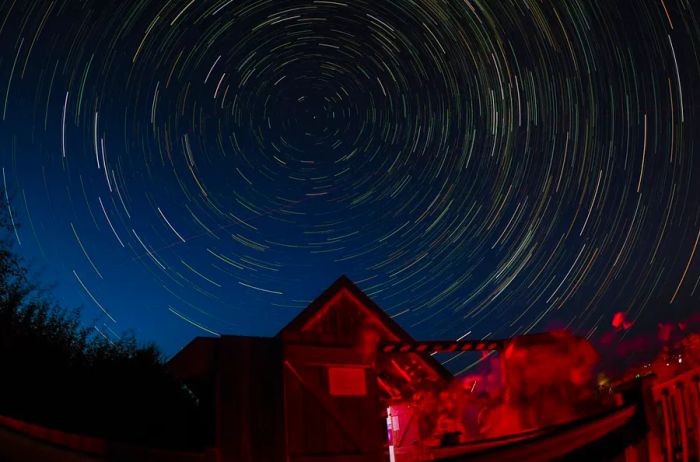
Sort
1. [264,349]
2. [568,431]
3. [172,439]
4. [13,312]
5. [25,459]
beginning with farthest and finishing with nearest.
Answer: [172,439]
[13,312]
[264,349]
[25,459]
[568,431]

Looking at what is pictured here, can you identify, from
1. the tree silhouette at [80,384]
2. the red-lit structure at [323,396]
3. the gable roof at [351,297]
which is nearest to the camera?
the red-lit structure at [323,396]

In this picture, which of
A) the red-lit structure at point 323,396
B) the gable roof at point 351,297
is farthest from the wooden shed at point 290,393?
the gable roof at point 351,297

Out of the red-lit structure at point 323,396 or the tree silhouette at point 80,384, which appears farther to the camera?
the tree silhouette at point 80,384

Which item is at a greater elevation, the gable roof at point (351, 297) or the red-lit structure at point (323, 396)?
the gable roof at point (351, 297)

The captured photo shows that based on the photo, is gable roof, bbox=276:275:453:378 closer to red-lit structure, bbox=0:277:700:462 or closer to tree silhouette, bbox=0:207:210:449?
red-lit structure, bbox=0:277:700:462

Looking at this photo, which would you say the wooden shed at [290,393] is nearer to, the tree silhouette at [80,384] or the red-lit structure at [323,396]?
the red-lit structure at [323,396]

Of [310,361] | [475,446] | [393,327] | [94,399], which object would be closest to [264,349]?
[310,361]

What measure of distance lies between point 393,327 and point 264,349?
16.5 feet

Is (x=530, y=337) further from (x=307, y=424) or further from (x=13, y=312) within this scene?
(x=13, y=312)

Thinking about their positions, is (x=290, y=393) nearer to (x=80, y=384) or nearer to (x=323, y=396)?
(x=323, y=396)

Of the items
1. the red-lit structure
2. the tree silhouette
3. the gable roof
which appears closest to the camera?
the red-lit structure

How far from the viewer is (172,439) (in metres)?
25.3

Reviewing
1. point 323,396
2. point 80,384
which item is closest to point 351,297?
point 323,396

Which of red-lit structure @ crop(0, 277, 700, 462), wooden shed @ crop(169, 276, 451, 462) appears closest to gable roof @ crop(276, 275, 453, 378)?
red-lit structure @ crop(0, 277, 700, 462)
